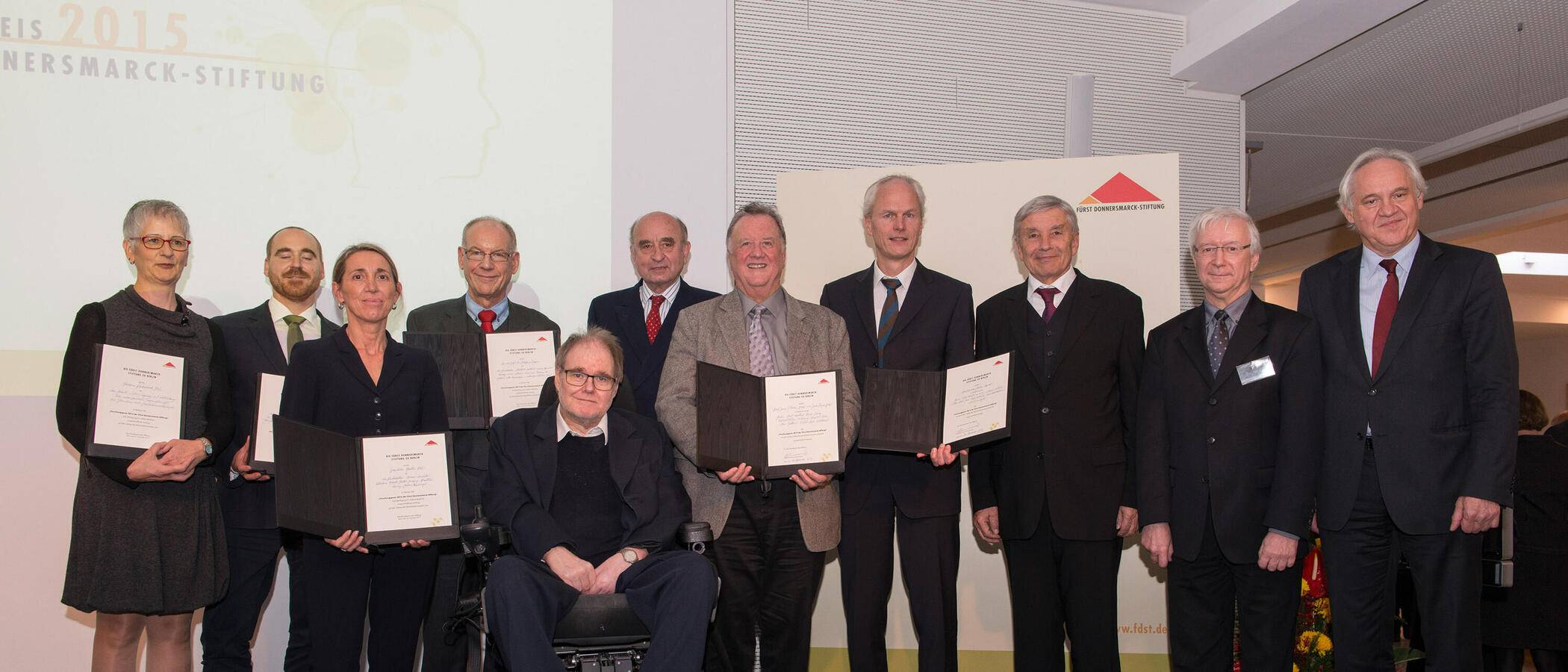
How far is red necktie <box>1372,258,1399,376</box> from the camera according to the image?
3.05m

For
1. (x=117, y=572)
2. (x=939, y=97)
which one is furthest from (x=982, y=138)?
(x=117, y=572)

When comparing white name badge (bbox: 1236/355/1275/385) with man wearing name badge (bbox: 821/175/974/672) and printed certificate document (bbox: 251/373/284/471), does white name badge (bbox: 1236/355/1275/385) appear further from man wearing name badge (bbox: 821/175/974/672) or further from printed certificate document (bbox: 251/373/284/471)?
printed certificate document (bbox: 251/373/284/471)

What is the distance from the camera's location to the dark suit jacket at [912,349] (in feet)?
10.7

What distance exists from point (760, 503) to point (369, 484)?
1.25m

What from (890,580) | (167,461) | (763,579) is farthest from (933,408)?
(167,461)

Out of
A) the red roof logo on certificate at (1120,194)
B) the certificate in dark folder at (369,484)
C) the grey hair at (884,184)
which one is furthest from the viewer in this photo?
the red roof logo on certificate at (1120,194)

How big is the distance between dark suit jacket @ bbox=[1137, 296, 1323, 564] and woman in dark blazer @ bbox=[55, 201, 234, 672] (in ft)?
10.5

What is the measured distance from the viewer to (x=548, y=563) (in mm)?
2965

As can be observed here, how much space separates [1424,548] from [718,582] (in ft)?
7.22

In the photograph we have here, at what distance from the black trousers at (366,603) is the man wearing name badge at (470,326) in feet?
0.70

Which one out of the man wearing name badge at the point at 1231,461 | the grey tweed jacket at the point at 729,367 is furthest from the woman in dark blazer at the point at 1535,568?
the grey tweed jacket at the point at 729,367

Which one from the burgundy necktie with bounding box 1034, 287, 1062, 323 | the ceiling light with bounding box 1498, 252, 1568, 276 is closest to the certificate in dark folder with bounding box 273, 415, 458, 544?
the burgundy necktie with bounding box 1034, 287, 1062, 323

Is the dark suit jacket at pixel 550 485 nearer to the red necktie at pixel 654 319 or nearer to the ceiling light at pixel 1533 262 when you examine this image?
the red necktie at pixel 654 319

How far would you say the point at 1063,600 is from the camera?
3285 mm
